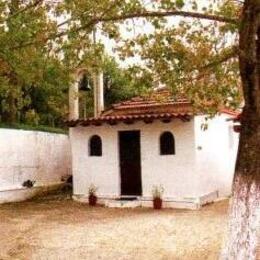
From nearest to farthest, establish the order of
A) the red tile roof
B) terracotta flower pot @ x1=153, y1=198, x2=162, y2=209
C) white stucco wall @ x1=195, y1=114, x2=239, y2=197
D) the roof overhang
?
the roof overhang < the red tile roof < terracotta flower pot @ x1=153, y1=198, x2=162, y2=209 < white stucco wall @ x1=195, y1=114, x2=239, y2=197

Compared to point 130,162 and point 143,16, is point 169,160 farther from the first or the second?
point 143,16

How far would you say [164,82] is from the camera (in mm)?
10328

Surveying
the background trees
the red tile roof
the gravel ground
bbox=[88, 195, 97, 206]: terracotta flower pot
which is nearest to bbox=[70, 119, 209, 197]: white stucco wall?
bbox=[88, 195, 97, 206]: terracotta flower pot

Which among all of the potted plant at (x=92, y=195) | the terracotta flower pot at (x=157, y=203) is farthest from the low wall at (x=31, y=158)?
the terracotta flower pot at (x=157, y=203)

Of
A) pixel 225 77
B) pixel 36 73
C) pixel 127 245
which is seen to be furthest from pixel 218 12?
pixel 127 245

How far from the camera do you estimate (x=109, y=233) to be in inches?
511

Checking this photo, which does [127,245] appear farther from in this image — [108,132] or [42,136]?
[42,136]

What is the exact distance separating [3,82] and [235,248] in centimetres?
539

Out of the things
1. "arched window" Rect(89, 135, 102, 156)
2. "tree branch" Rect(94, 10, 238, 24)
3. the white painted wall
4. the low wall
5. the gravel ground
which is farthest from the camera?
the low wall

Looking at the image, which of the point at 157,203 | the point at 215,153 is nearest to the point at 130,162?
the point at 157,203

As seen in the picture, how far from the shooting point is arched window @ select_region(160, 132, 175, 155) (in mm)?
17266

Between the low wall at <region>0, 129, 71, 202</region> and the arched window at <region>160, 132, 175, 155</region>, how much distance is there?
5.17m

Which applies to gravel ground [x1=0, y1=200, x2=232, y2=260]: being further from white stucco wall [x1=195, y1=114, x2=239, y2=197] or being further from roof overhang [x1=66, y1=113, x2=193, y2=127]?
roof overhang [x1=66, y1=113, x2=193, y2=127]

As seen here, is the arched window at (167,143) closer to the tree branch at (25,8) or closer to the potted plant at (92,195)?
the potted plant at (92,195)
